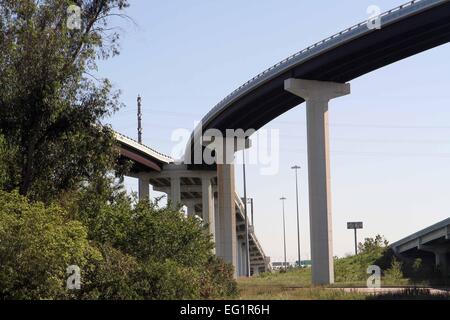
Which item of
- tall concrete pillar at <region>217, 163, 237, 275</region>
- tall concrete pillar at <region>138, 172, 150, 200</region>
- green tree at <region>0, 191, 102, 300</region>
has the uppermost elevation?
tall concrete pillar at <region>138, 172, 150, 200</region>

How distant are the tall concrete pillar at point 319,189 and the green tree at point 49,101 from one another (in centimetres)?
2367

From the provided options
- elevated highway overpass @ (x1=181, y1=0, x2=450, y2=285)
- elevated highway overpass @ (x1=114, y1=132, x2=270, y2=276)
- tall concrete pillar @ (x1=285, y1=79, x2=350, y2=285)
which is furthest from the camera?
elevated highway overpass @ (x1=114, y1=132, x2=270, y2=276)

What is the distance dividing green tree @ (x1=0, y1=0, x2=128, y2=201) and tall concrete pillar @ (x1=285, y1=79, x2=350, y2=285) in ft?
77.7

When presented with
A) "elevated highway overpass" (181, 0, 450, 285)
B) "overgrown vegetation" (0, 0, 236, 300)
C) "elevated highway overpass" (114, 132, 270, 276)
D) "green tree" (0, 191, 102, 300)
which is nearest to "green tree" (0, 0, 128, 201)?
"overgrown vegetation" (0, 0, 236, 300)

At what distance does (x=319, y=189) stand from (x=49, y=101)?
27647 mm

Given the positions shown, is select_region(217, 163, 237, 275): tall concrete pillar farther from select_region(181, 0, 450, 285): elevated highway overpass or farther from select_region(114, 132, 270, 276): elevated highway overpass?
select_region(181, 0, 450, 285): elevated highway overpass

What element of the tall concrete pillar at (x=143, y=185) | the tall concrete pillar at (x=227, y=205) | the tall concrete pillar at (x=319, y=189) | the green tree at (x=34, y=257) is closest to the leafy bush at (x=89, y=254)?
the green tree at (x=34, y=257)

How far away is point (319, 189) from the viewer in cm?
5278

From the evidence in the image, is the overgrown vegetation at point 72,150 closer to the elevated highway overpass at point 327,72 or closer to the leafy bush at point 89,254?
the leafy bush at point 89,254

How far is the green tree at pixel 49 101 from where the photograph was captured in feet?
96.5

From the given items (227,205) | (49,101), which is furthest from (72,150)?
(227,205)

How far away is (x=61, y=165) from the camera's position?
31094 millimetres

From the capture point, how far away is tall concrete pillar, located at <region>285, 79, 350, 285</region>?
5269cm
